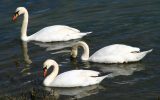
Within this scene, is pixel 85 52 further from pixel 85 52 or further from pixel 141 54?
pixel 141 54

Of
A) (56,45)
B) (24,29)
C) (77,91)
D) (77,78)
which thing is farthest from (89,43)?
(77,91)

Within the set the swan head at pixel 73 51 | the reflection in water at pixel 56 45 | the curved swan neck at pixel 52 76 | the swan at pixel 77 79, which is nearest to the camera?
the swan at pixel 77 79

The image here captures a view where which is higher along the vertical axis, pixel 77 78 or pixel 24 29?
pixel 24 29

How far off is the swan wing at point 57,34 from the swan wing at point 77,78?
5.38m

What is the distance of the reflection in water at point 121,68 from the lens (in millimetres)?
20312

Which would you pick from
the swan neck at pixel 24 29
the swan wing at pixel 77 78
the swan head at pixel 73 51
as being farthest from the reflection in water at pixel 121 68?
the swan neck at pixel 24 29

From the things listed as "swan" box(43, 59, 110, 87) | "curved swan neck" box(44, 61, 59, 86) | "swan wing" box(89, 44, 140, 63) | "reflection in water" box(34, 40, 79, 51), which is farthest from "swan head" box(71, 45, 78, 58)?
"swan" box(43, 59, 110, 87)

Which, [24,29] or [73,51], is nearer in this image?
[73,51]

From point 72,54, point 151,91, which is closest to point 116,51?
point 72,54

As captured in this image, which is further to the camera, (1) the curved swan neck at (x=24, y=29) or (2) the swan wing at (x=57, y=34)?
(1) the curved swan neck at (x=24, y=29)

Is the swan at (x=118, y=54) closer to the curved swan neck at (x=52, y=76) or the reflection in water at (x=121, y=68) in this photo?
the reflection in water at (x=121, y=68)

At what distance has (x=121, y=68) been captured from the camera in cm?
2094

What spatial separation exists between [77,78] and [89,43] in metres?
4.79

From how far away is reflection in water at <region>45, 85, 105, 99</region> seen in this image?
18844 mm
